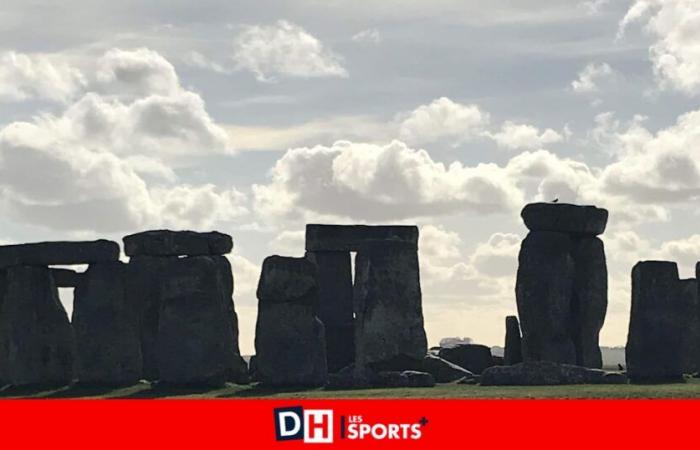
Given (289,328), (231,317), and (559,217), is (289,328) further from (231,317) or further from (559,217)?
(559,217)

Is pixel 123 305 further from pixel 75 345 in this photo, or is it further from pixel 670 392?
pixel 670 392

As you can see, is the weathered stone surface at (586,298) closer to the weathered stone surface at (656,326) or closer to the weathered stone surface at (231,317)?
the weathered stone surface at (656,326)

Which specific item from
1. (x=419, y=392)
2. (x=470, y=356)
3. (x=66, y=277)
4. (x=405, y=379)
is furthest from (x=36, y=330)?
(x=419, y=392)

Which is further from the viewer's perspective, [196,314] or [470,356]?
[470,356]

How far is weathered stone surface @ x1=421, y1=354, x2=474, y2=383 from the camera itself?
35656mm

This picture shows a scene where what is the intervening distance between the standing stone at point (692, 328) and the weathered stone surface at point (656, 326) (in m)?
2.45

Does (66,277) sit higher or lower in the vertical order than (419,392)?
higher

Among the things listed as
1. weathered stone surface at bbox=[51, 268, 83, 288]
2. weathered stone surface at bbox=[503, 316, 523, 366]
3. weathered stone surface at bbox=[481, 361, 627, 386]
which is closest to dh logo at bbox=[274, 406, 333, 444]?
weathered stone surface at bbox=[481, 361, 627, 386]

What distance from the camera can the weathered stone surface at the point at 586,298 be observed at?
3666 cm

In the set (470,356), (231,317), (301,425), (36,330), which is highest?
(231,317)

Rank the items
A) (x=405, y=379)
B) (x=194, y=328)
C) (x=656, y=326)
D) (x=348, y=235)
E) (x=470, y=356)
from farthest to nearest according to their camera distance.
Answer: (x=348, y=235)
(x=470, y=356)
(x=194, y=328)
(x=405, y=379)
(x=656, y=326)

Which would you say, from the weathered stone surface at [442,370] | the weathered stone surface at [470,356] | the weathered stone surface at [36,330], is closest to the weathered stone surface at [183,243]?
the weathered stone surface at [36,330]

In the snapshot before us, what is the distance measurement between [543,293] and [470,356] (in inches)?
145

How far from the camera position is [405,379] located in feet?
108
